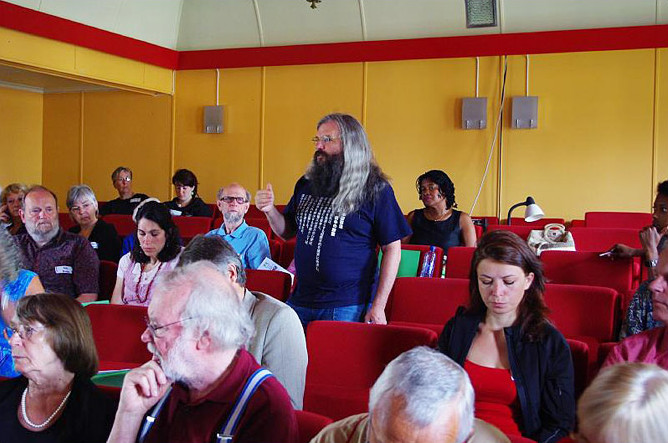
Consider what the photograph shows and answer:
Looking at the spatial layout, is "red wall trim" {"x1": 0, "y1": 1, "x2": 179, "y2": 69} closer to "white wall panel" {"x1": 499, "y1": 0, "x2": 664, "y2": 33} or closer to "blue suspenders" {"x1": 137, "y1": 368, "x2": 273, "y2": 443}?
"white wall panel" {"x1": 499, "y1": 0, "x2": 664, "y2": 33}

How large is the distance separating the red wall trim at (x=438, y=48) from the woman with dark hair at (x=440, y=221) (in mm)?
3467

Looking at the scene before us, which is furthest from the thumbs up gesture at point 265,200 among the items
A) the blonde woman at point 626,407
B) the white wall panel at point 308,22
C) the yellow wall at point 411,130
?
the white wall panel at point 308,22

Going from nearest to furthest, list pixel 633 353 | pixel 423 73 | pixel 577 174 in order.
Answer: pixel 633 353
pixel 577 174
pixel 423 73

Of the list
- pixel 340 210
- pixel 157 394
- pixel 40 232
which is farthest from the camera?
pixel 40 232

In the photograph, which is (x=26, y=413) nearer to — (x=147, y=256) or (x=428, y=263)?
(x=147, y=256)

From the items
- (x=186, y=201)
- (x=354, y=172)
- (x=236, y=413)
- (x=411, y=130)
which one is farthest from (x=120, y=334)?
(x=411, y=130)

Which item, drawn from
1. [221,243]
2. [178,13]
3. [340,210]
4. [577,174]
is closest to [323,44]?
[178,13]

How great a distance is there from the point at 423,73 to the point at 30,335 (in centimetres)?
711

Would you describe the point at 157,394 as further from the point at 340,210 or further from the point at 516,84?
the point at 516,84

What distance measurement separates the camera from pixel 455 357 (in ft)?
8.51

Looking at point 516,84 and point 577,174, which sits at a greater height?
point 516,84

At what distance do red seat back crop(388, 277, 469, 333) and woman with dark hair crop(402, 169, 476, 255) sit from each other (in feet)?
5.19

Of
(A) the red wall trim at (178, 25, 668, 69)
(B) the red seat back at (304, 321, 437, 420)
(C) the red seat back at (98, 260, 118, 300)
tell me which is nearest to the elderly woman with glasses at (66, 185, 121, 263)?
(C) the red seat back at (98, 260, 118, 300)

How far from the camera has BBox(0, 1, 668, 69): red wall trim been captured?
773cm
